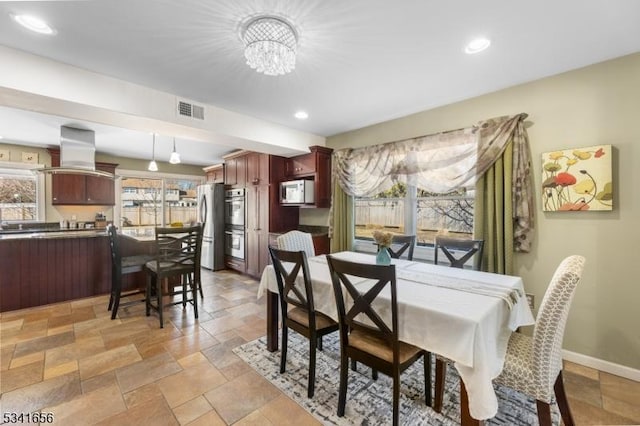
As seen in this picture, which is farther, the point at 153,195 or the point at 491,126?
the point at 153,195

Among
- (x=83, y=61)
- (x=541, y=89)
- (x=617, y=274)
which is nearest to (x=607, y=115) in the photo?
(x=541, y=89)

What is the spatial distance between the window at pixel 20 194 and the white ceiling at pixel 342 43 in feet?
14.8

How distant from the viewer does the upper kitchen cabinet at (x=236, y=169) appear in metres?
4.97

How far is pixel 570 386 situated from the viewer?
6.53ft

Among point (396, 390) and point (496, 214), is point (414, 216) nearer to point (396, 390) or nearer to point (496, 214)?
point (496, 214)

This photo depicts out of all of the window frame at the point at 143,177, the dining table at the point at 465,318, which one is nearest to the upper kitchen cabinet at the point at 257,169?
the dining table at the point at 465,318

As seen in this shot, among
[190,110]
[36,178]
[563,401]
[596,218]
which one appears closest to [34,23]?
[190,110]

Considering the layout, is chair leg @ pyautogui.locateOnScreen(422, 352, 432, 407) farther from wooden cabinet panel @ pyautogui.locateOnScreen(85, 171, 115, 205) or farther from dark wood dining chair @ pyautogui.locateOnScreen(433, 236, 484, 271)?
wooden cabinet panel @ pyautogui.locateOnScreen(85, 171, 115, 205)

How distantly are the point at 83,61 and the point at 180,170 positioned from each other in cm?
508

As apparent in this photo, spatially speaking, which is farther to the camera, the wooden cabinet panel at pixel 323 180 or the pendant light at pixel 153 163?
the pendant light at pixel 153 163

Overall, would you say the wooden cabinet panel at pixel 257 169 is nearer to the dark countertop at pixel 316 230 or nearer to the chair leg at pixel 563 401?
the dark countertop at pixel 316 230

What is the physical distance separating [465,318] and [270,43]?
6.46 ft

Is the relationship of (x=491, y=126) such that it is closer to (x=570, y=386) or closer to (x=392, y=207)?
(x=392, y=207)

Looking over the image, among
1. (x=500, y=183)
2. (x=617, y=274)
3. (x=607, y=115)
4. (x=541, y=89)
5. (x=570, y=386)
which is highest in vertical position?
(x=541, y=89)
